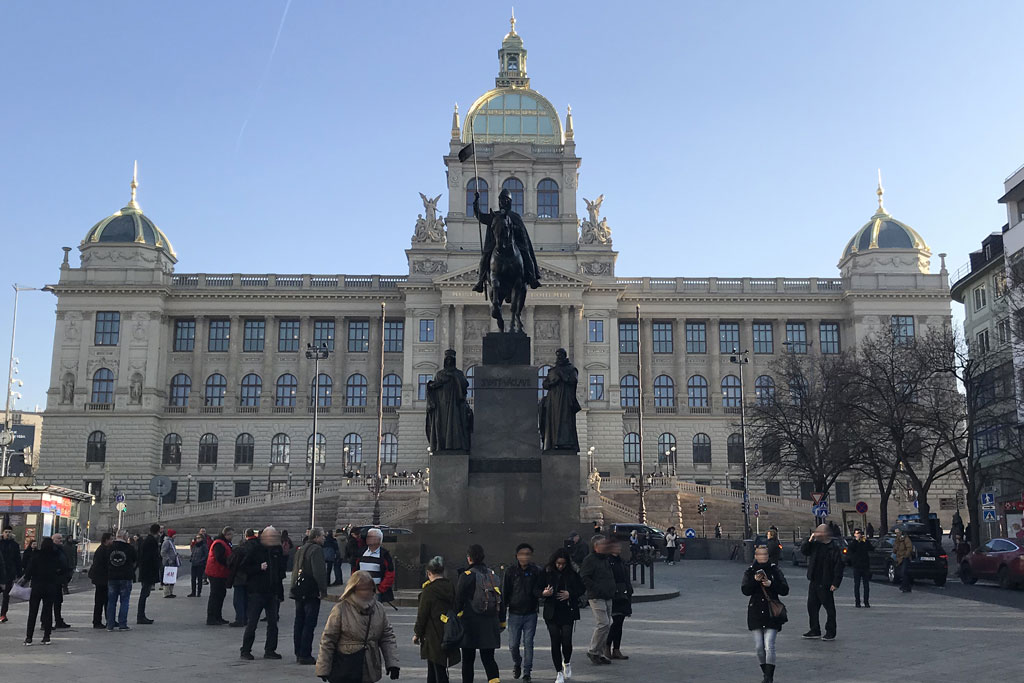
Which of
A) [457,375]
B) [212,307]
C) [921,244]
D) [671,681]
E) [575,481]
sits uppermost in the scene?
[921,244]

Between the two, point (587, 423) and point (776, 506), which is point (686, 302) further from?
point (776, 506)

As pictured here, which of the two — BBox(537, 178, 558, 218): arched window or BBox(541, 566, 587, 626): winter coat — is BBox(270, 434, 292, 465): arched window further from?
BBox(541, 566, 587, 626): winter coat

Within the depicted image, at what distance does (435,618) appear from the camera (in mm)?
10492

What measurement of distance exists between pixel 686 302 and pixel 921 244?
19928 millimetres

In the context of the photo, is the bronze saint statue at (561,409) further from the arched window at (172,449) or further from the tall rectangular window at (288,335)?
the arched window at (172,449)

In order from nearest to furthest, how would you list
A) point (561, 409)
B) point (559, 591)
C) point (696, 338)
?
point (559, 591) < point (561, 409) < point (696, 338)

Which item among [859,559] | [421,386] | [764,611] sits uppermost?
[421,386]

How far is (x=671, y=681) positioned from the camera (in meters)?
12.8

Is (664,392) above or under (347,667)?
above

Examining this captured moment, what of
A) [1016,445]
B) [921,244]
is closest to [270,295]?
[921,244]

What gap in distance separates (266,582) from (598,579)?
16.6 feet

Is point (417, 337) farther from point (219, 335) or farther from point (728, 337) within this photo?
point (728, 337)

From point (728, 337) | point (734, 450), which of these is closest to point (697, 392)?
point (728, 337)

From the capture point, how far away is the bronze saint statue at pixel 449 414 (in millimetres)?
21047
